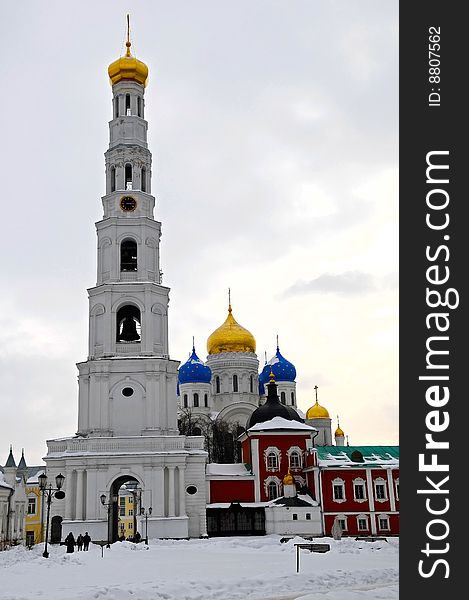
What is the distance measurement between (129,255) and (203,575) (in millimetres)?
30415

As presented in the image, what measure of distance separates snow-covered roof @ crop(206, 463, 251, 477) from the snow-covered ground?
61.4 ft

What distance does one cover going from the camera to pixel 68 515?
4119 centimetres

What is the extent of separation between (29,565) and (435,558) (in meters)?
15.6

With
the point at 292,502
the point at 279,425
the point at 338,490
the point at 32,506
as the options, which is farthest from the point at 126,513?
the point at 292,502

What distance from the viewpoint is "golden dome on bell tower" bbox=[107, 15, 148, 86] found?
5016 centimetres

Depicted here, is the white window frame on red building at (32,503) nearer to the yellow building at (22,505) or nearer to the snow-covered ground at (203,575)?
the yellow building at (22,505)

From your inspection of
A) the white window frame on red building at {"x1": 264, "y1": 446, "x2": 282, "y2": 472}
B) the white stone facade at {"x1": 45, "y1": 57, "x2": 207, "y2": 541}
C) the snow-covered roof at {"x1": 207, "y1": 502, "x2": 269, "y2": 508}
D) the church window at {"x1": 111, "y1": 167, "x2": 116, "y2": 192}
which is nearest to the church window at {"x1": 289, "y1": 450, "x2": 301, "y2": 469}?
the white window frame on red building at {"x1": 264, "y1": 446, "x2": 282, "y2": 472}

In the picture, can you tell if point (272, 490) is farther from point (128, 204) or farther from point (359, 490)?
point (128, 204)

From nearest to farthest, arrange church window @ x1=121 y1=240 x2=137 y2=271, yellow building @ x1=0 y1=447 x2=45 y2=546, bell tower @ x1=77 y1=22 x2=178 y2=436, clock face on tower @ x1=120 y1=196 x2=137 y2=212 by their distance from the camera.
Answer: bell tower @ x1=77 y1=22 x2=178 y2=436, church window @ x1=121 y1=240 x2=137 y2=271, clock face on tower @ x1=120 y1=196 x2=137 y2=212, yellow building @ x1=0 y1=447 x2=45 y2=546

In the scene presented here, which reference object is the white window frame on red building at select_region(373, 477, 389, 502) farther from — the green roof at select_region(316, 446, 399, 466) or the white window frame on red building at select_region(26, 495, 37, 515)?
the white window frame on red building at select_region(26, 495, 37, 515)

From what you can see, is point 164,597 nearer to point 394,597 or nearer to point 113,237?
point 394,597

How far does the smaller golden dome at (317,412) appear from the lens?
248 feet

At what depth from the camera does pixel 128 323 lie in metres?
46.8

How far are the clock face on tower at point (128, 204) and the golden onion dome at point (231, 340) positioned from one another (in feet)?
78.9
